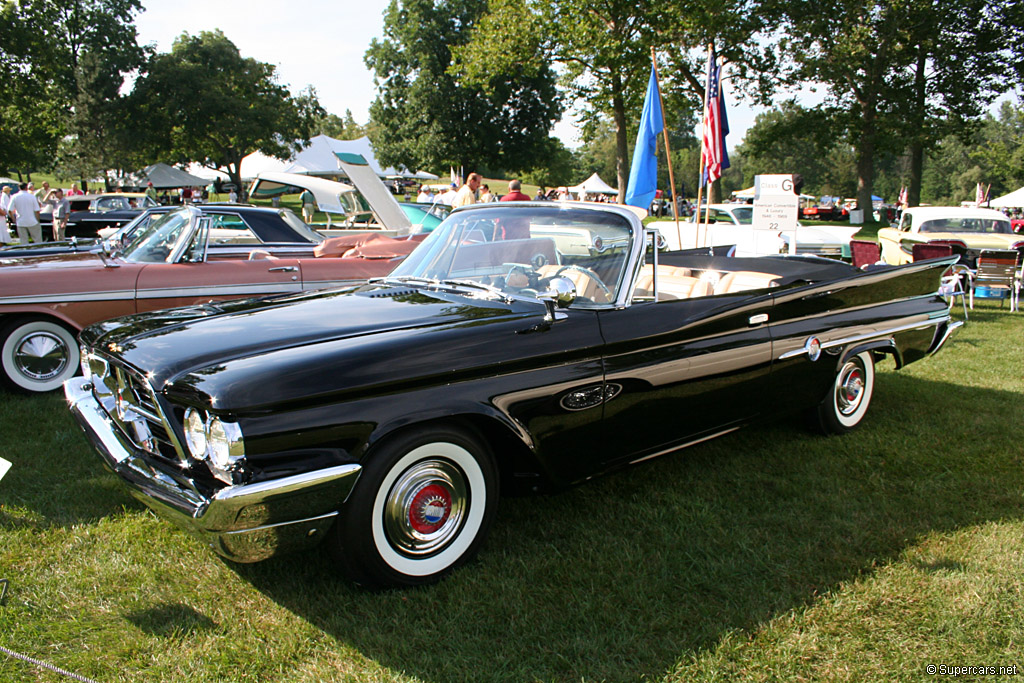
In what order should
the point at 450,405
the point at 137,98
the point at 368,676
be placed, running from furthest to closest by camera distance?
the point at 137,98, the point at 450,405, the point at 368,676

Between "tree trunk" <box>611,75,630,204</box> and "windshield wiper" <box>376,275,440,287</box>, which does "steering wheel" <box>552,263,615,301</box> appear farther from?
"tree trunk" <box>611,75,630,204</box>

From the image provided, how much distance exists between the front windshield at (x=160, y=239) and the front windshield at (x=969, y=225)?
46.9 ft

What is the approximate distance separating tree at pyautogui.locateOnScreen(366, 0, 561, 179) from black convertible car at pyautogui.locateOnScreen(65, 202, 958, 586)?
38226 mm

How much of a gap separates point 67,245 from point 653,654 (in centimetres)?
755

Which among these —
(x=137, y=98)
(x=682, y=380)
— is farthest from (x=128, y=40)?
(x=682, y=380)

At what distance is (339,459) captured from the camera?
2461mm

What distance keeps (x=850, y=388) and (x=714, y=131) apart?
15.9 feet

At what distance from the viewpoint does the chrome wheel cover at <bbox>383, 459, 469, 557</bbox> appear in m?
2.70

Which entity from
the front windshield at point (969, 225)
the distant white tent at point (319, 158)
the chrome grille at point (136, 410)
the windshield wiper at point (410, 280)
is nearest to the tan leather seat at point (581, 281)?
the windshield wiper at point (410, 280)

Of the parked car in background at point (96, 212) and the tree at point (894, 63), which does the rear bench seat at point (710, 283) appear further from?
the tree at point (894, 63)

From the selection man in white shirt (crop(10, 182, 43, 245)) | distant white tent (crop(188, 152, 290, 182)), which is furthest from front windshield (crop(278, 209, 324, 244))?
distant white tent (crop(188, 152, 290, 182))

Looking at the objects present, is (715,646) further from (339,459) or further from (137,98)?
(137,98)

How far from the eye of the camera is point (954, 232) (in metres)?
14.4

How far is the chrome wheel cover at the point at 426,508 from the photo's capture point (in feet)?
8.87
